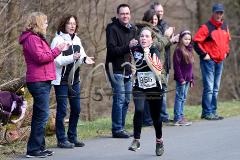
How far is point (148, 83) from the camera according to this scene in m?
10.1

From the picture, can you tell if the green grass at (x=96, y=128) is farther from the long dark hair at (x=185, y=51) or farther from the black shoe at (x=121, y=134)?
the long dark hair at (x=185, y=51)

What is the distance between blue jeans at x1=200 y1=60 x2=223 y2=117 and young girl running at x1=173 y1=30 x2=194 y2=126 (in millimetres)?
758

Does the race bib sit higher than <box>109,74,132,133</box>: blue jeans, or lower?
higher

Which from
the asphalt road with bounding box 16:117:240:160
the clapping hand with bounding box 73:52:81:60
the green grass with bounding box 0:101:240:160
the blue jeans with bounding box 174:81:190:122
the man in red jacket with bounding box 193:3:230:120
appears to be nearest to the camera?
the asphalt road with bounding box 16:117:240:160

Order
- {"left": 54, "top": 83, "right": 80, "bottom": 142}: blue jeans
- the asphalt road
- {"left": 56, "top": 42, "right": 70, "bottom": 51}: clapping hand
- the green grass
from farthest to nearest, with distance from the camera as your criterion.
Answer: {"left": 54, "top": 83, "right": 80, "bottom": 142}: blue jeans
the green grass
the asphalt road
{"left": 56, "top": 42, "right": 70, "bottom": 51}: clapping hand

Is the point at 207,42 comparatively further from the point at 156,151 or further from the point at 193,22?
the point at 193,22

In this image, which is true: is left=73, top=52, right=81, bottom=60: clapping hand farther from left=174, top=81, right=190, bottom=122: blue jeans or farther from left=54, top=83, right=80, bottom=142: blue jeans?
left=174, top=81, right=190, bottom=122: blue jeans

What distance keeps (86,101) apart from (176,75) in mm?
6387

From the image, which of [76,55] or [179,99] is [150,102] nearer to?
[76,55]

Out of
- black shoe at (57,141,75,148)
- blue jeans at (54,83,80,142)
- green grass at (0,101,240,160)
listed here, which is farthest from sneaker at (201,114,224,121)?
black shoe at (57,141,75,148)

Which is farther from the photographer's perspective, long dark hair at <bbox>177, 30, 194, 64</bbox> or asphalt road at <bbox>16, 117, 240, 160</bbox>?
long dark hair at <bbox>177, 30, 194, 64</bbox>

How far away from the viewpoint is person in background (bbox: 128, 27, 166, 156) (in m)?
10.1

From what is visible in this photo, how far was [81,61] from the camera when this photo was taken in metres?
10.9

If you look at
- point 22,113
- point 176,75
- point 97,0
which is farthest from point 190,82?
point 97,0
